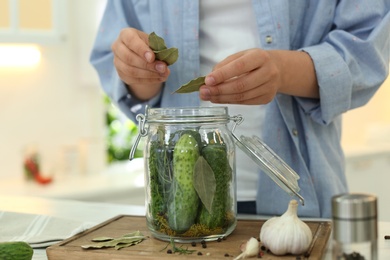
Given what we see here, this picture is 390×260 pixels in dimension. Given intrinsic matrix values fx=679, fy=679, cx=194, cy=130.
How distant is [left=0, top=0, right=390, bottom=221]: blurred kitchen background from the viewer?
2768 millimetres

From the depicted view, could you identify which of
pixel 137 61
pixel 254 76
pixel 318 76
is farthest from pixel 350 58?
pixel 137 61

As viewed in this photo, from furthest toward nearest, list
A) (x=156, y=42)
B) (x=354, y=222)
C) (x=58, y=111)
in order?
(x=58, y=111) < (x=156, y=42) < (x=354, y=222)

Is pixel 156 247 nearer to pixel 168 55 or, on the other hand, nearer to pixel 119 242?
pixel 119 242

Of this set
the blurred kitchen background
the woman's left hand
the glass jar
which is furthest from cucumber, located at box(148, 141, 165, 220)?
the blurred kitchen background

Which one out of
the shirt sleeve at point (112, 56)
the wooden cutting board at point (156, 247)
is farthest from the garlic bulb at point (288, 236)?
the shirt sleeve at point (112, 56)

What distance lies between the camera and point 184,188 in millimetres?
937

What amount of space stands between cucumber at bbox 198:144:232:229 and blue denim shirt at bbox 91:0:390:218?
0.30m

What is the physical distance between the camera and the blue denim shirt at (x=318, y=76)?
1.21 metres

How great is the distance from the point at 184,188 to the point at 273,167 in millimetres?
128

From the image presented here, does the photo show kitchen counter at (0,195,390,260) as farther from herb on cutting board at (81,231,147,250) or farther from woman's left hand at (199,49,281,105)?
woman's left hand at (199,49,281,105)

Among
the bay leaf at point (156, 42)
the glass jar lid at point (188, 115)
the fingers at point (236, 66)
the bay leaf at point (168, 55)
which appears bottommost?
the glass jar lid at point (188, 115)

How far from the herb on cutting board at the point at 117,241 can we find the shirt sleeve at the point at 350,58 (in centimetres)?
43

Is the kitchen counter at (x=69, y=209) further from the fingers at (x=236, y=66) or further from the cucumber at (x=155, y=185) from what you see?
the fingers at (x=236, y=66)

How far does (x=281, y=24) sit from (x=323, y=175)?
30 cm
